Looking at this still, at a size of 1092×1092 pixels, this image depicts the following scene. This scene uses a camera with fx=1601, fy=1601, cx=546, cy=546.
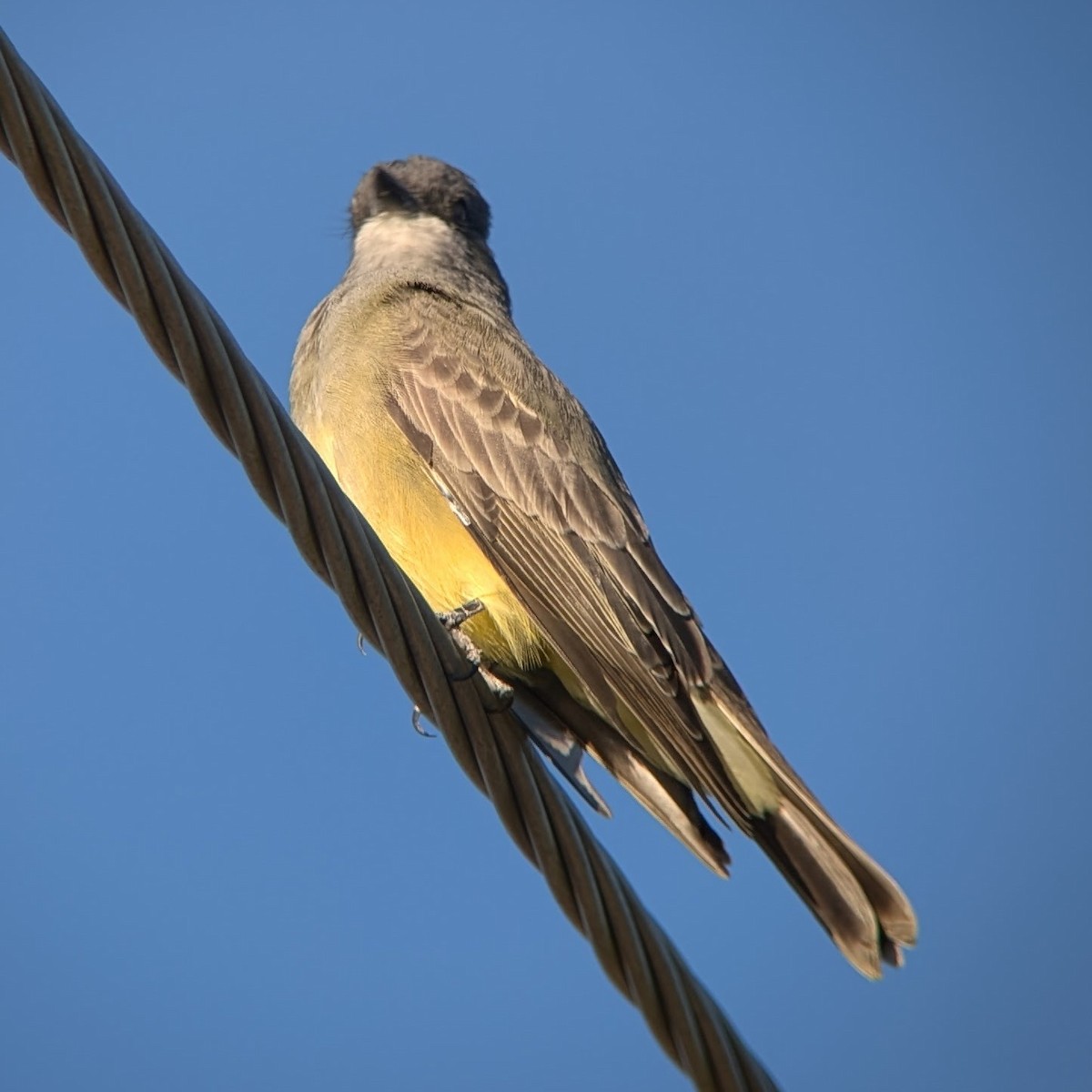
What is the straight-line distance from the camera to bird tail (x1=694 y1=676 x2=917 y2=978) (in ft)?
13.3

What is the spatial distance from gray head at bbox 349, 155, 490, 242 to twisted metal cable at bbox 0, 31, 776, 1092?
484 centimetres

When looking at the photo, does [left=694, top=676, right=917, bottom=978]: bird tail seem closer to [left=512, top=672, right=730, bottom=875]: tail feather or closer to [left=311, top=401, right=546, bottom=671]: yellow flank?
[left=512, top=672, right=730, bottom=875]: tail feather

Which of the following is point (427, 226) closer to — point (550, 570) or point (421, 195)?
point (421, 195)

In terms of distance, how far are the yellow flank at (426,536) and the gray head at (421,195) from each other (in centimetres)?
231

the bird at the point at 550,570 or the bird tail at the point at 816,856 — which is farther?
the bird at the point at 550,570

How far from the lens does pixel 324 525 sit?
2.93 meters

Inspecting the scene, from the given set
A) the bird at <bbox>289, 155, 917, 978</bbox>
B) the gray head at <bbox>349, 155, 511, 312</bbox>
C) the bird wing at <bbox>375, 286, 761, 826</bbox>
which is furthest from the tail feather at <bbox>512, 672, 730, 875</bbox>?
the gray head at <bbox>349, 155, 511, 312</bbox>

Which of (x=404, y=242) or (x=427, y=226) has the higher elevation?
(x=427, y=226)

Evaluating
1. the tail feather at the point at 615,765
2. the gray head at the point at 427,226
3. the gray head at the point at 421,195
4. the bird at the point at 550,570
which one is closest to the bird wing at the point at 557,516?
the bird at the point at 550,570

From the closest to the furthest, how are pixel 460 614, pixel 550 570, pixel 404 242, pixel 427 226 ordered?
pixel 460 614, pixel 550 570, pixel 404 242, pixel 427 226

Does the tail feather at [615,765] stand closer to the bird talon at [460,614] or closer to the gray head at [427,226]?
the bird talon at [460,614]

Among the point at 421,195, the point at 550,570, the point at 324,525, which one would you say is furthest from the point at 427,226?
the point at 324,525

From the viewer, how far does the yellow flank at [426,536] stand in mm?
5027

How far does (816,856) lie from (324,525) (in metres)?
1.95
